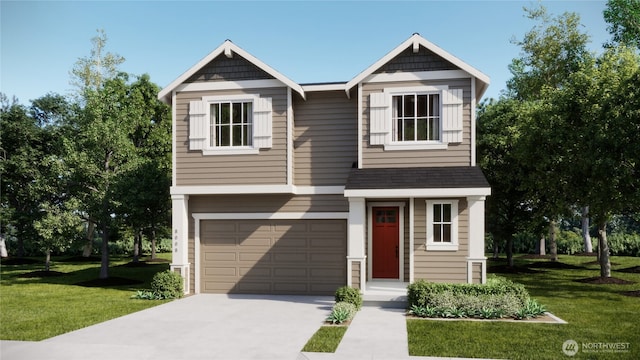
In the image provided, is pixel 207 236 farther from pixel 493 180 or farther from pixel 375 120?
pixel 493 180

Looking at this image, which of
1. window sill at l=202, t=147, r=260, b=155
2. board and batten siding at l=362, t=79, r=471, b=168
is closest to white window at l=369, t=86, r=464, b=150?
board and batten siding at l=362, t=79, r=471, b=168

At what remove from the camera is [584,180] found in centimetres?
1728

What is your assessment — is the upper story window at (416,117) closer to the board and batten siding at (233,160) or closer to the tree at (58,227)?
the board and batten siding at (233,160)

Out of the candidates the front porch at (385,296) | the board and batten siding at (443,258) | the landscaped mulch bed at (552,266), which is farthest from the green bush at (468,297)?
the landscaped mulch bed at (552,266)

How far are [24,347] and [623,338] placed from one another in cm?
1196

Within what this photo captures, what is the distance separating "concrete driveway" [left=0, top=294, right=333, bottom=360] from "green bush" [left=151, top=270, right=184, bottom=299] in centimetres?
115

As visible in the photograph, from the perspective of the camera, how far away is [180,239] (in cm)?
1595

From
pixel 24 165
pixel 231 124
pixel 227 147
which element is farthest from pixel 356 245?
pixel 24 165

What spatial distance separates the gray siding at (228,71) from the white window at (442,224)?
22.0 ft

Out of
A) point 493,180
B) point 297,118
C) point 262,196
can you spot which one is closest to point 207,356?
point 262,196

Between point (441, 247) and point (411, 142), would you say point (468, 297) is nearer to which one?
point (441, 247)

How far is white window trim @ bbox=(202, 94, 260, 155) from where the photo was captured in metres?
15.4

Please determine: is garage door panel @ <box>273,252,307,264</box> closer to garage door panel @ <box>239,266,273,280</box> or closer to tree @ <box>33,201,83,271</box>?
garage door panel @ <box>239,266,273,280</box>

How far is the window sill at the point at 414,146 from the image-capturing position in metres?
14.4
